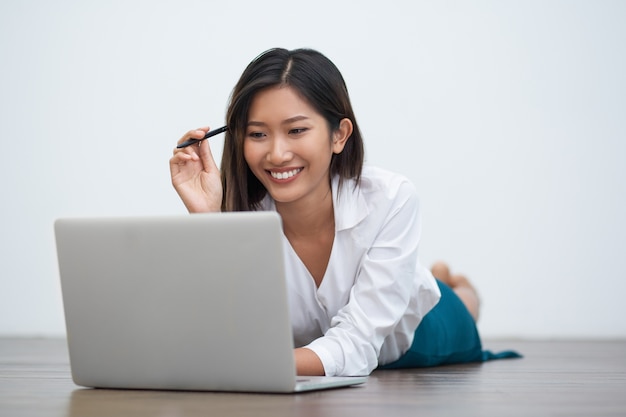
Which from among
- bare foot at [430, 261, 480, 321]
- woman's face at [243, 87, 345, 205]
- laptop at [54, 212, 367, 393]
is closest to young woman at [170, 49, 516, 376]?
woman's face at [243, 87, 345, 205]

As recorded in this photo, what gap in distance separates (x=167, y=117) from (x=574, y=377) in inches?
115

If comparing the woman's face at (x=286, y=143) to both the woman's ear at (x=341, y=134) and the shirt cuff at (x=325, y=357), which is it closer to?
the woman's ear at (x=341, y=134)

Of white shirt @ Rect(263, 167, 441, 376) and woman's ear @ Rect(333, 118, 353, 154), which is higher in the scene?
woman's ear @ Rect(333, 118, 353, 154)

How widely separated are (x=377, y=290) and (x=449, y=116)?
2.66 meters

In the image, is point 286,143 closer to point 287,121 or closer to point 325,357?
point 287,121

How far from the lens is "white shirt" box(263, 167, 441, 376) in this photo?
7.14 ft

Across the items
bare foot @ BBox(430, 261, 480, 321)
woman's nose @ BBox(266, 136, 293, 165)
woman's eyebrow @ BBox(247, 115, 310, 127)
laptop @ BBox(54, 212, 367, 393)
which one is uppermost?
woman's eyebrow @ BBox(247, 115, 310, 127)

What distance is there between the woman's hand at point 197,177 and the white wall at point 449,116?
2310mm

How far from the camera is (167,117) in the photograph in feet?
15.5

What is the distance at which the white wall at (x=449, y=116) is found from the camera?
15.5 feet

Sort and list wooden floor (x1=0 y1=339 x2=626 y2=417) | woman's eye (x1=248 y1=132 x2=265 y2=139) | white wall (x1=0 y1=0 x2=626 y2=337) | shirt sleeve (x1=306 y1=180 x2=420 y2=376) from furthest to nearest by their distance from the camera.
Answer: white wall (x1=0 y1=0 x2=626 y2=337) → woman's eye (x1=248 y1=132 x2=265 y2=139) → shirt sleeve (x1=306 y1=180 x2=420 y2=376) → wooden floor (x1=0 y1=339 x2=626 y2=417)

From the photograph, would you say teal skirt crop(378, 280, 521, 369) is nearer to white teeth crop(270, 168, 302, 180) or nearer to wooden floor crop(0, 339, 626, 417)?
wooden floor crop(0, 339, 626, 417)

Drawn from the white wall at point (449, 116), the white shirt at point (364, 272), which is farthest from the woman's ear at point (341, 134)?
the white wall at point (449, 116)

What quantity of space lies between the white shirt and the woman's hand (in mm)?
158
